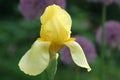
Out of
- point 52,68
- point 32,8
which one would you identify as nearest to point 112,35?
point 32,8

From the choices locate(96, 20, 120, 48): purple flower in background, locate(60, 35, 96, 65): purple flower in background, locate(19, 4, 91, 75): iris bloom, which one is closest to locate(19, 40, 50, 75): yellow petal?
locate(19, 4, 91, 75): iris bloom

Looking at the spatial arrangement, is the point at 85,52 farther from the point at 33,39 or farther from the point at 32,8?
the point at 33,39

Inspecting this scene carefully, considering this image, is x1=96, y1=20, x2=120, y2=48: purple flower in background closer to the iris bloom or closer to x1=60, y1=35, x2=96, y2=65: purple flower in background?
x1=60, y1=35, x2=96, y2=65: purple flower in background

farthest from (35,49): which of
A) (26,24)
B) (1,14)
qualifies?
(1,14)

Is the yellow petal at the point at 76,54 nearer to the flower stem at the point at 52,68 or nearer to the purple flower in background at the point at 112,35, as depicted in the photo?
the flower stem at the point at 52,68

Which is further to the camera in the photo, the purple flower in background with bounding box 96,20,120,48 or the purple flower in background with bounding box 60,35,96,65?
the purple flower in background with bounding box 96,20,120,48
